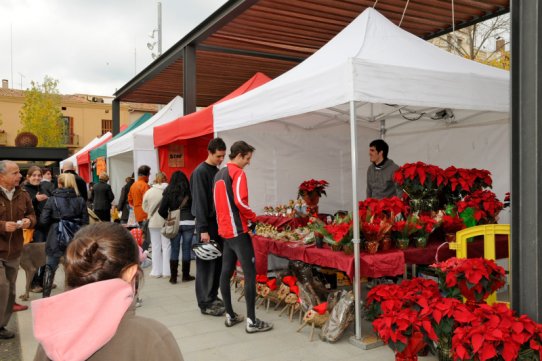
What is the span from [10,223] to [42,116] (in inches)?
1244

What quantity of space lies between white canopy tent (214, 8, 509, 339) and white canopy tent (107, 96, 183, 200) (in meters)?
2.44

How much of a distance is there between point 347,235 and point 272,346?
1.05 m

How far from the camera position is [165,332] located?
1219mm

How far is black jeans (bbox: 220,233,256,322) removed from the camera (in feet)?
12.5

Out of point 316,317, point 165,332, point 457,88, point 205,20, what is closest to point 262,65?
point 205,20

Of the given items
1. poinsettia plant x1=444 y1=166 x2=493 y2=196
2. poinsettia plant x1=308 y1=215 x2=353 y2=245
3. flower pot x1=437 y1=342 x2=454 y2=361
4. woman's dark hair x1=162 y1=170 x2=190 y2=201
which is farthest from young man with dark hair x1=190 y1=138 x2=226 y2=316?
flower pot x1=437 y1=342 x2=454 y2=361

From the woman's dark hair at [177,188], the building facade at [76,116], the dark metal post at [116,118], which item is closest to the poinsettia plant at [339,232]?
the woman's dark hair at [177,188]

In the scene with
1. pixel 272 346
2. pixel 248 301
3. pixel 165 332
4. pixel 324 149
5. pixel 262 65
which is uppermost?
pixel 262 65

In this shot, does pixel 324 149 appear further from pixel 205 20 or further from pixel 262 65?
pixel 262 65

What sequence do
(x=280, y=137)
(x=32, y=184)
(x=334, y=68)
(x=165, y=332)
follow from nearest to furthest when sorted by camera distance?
(x=165, y=332), (x=334, y=68), (x=32, y=184), (x=280, y=137)

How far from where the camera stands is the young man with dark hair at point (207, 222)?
14.0 feet

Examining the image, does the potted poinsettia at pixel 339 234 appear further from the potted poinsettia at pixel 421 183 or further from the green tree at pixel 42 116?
the green tree at pixel 42 116

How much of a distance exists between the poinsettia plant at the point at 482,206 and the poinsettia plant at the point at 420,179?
0.27 metres

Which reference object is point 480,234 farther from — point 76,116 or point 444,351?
point 76,116
